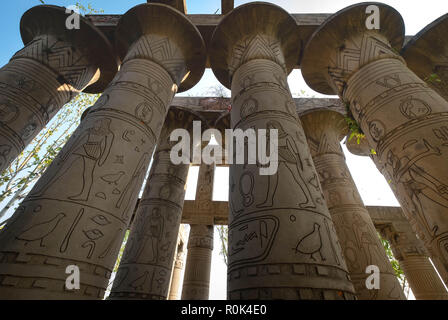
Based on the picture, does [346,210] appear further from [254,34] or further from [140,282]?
[140,282]

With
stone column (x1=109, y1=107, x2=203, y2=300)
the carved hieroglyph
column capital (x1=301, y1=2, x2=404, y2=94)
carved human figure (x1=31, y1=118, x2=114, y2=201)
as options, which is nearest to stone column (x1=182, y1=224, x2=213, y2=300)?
the carved hieroglyph

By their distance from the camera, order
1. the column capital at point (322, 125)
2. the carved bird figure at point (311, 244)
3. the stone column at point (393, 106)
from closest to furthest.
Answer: the carved bird figure at point (311, 244) → the stone column at point (393, 106) → the column capital at point (322, 125)

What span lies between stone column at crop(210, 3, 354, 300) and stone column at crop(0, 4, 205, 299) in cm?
125

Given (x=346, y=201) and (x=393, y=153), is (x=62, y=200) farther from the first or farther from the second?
(x=346, y=201)

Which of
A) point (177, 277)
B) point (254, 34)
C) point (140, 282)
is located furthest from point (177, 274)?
point (254, 34)

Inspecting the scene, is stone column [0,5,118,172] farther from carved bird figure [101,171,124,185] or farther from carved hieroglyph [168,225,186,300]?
carved hieroglyph [168,225,186,300]

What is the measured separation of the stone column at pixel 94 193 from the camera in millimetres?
1932

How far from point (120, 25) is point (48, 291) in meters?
4.58

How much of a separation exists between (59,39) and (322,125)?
6.81 metres

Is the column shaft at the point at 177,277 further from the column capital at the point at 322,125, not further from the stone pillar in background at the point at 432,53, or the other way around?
the stone pillar in background at the point at 432,53

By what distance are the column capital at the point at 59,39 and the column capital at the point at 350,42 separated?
428 cm

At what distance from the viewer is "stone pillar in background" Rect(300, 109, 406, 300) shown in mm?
4402

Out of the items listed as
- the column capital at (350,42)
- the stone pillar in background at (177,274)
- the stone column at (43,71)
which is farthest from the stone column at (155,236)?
the stone pillar in background at (177,274)
